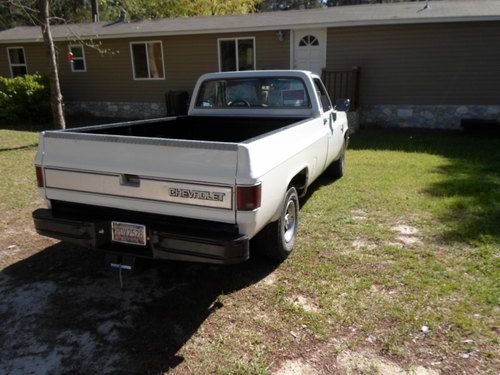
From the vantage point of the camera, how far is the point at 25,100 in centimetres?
1509

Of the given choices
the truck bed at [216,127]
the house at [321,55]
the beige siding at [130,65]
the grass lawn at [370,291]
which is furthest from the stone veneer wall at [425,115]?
the truck bed at [216,127]

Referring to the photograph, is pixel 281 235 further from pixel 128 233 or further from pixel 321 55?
pixel 321 55

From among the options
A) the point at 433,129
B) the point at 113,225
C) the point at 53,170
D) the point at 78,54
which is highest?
the point at 78,54

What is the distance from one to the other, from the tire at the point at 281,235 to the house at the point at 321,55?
9646mm

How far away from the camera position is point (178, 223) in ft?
10.6

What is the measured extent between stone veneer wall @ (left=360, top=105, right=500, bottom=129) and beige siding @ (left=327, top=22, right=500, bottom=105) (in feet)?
0.57

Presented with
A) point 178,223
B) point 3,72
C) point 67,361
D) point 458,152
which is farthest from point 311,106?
point 3,72

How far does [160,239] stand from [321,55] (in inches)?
469

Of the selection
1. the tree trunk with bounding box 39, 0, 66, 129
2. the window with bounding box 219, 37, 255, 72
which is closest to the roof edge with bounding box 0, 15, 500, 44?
the window with bounding box 219, 37, 255, 72

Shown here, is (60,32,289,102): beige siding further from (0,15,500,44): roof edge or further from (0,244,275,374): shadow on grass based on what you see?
(0,244,275,374): shadow on grass

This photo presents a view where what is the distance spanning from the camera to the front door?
537 inches

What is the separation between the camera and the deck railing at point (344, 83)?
12.9m

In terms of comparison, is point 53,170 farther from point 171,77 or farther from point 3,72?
point 3,72

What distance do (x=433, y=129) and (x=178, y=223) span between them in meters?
11.2
